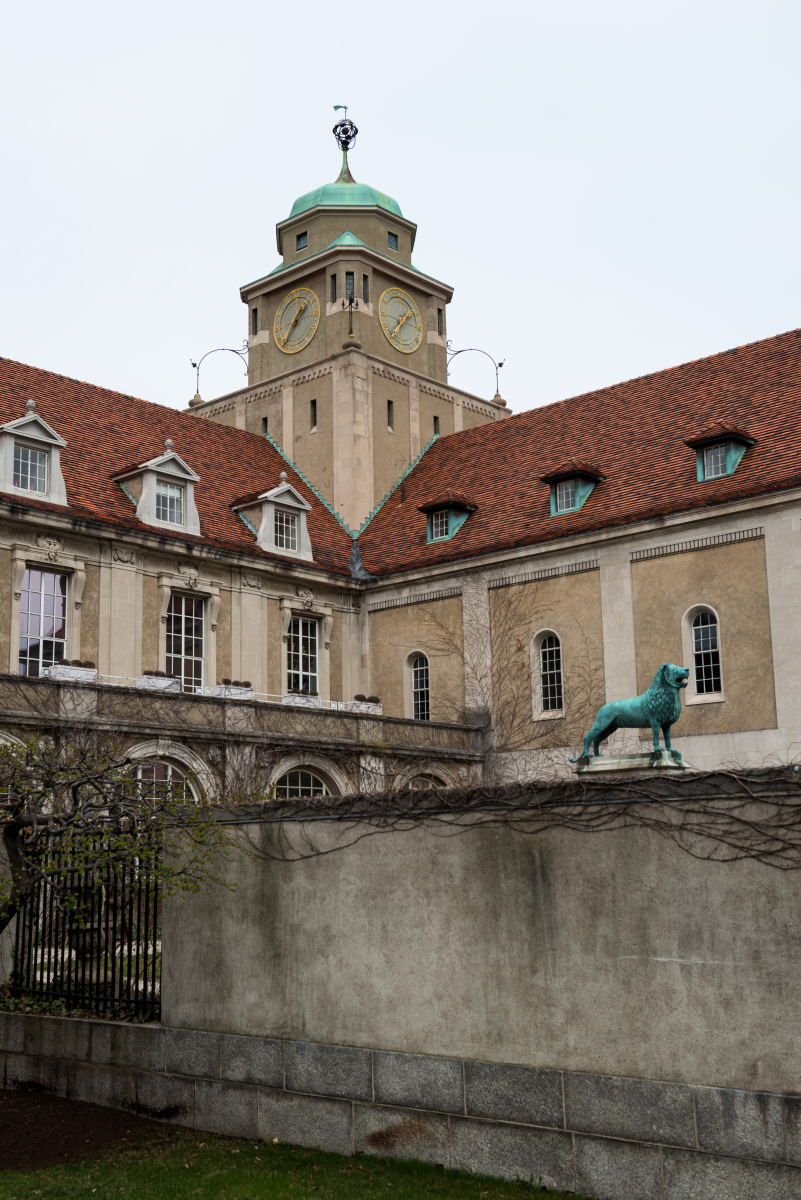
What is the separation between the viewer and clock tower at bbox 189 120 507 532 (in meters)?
40.3

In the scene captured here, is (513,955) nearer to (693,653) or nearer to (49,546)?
(693,653)

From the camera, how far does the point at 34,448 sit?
30.0m

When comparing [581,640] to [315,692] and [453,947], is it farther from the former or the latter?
Result: [453,947]

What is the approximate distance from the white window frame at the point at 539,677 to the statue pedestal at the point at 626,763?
17.3 meters

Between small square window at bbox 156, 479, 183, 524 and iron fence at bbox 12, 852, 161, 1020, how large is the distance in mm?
18874

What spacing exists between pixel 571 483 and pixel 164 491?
438 inches

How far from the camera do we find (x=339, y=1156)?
10773 millimetres

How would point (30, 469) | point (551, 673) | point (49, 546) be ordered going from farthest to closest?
point (551, 673)
point (30, 469)
point (49, 546)

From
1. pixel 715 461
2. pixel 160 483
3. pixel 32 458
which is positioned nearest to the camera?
pixel 32 458

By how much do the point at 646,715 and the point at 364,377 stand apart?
90.6 ft

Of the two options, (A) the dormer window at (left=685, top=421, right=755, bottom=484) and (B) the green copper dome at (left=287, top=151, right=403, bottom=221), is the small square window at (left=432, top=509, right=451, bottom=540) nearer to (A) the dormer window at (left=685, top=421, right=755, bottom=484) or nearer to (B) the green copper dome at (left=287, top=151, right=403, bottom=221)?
(A) the dormer window at (left=685, top=421, right=755, bottom=484)

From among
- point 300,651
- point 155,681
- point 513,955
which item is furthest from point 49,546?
point 513,955

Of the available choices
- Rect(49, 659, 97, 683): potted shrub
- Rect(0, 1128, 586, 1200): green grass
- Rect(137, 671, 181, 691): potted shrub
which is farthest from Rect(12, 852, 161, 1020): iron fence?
Rect(137, 671, 181, 691): potted shrub

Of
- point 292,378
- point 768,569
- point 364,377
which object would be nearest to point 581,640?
point 768,569
